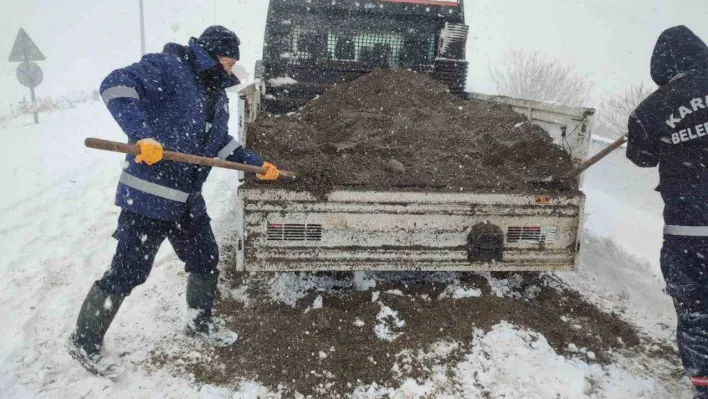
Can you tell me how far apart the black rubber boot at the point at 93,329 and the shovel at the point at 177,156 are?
0.87m

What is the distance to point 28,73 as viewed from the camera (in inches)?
461

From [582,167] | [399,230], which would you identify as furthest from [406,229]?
[582,167]

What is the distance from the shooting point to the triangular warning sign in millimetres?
11289

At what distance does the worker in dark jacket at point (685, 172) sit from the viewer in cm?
240

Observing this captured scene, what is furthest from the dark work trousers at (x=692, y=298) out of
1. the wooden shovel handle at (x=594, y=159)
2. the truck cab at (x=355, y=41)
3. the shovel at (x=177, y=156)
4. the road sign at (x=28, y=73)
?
the road sign at (x=28, y=73)

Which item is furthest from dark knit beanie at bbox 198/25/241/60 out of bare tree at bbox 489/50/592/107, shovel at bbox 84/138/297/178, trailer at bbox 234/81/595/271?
Result: bare tree at bbox 489/50/592/107

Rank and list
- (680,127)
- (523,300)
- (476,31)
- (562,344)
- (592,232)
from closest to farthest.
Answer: (680,127) < (562,344) < (523,300) < (592,232) < (476,31)

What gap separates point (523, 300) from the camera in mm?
3549

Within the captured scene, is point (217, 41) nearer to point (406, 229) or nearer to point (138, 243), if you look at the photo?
point (138, 243)

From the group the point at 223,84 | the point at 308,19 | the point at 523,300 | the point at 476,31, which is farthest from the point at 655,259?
the point at 476,31

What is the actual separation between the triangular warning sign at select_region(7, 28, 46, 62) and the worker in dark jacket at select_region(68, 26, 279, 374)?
11.4 meters

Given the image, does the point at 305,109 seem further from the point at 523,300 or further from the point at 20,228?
the point at 20,228

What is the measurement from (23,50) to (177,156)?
475 inches

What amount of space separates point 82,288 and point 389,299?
7.68 ft
